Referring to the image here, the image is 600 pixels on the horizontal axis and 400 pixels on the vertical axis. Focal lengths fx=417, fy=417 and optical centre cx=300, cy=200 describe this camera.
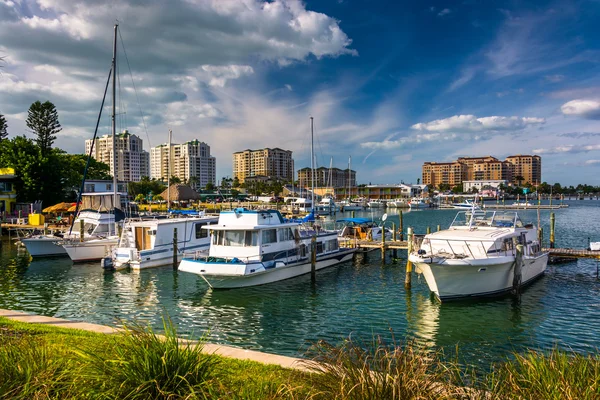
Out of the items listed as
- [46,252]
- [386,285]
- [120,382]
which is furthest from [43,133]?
[120,382]

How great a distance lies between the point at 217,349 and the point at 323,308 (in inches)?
473

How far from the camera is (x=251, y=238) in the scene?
24906mm

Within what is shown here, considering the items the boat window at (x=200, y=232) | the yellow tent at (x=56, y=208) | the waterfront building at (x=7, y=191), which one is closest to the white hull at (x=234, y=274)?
the boat window at (x=200, y=232)

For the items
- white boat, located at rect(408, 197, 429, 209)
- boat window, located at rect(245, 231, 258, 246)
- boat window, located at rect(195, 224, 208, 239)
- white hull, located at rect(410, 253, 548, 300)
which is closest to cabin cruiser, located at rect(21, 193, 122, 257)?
boat window, located at rect(195, 224, 208, 239)

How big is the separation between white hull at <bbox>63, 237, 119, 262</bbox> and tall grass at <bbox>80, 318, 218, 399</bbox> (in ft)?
90.6

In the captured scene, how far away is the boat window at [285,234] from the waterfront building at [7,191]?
48122mm

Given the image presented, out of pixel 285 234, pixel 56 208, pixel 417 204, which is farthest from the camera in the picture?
pixel 417 204

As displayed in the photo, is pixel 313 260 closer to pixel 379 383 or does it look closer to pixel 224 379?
pixel 224 379

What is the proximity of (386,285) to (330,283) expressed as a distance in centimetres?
343

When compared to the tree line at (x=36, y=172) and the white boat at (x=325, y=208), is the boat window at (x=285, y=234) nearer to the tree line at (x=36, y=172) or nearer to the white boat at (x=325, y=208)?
the tree line at (x=36, y=172)

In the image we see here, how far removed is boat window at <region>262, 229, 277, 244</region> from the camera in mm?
25164

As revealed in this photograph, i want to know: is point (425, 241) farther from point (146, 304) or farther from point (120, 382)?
point (120, 382)

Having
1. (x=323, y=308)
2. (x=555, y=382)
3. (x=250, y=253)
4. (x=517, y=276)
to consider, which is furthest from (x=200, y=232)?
(x=555, y=382)

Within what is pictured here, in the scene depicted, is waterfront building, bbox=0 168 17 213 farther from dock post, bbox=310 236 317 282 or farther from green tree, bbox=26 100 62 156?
dock post, bbox=310 236 317 282
